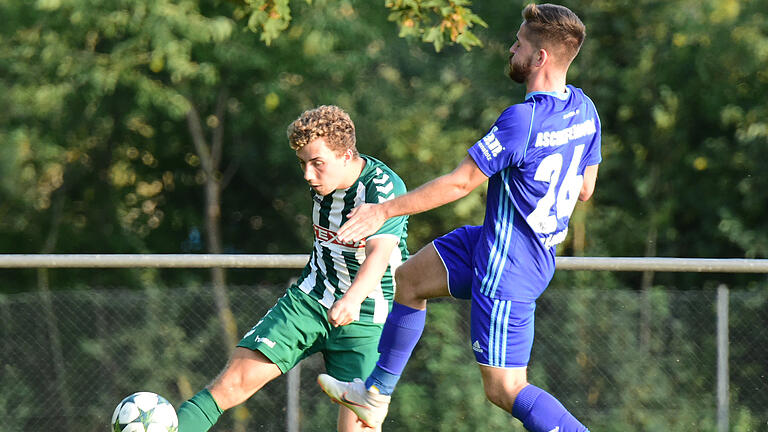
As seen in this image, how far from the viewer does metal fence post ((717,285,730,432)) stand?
6062mm

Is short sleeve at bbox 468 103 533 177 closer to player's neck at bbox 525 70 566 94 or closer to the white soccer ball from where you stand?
player's neck at bbox 525 70 566 94

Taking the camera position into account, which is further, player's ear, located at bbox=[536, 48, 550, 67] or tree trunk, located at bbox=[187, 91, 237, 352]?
tree trunk, located at bbox=[187, 91, 237, 352]

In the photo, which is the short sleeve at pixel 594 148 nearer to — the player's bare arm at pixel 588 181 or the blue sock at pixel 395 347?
the player's bare arm at pixel 588 181

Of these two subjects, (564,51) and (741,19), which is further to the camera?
(741,19)

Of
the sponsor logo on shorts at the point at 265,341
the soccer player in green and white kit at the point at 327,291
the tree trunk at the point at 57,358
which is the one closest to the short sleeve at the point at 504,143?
the soccer player in green and white kit at the point at 327,291

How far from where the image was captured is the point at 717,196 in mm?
11727

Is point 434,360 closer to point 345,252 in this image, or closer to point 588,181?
point 345,252

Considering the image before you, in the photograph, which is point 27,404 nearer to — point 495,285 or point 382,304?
point 382,304

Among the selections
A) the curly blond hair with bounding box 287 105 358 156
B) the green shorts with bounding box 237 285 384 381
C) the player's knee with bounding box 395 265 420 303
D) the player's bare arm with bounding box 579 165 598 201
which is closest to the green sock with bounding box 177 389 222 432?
the green shorts with bounding box 237 285 384 381

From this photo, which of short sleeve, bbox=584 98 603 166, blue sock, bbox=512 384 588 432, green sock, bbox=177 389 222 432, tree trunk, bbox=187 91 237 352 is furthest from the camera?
tree trunk, bbox=187 91 237 352

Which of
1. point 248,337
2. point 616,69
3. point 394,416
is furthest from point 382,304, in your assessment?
point 616,69

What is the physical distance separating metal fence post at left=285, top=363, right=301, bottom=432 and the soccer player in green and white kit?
162 centimetres

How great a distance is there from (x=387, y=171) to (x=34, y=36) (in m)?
9.82

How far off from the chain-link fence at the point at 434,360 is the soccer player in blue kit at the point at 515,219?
213 cm
